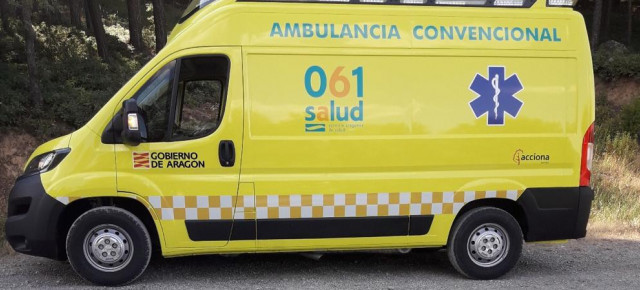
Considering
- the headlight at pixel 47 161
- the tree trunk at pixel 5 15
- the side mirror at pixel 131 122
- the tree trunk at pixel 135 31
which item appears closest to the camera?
the side mirror at pixel 131 122

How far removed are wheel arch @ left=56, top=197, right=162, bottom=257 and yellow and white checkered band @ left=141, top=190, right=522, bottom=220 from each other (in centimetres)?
24

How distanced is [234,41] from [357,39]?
110 centimetres

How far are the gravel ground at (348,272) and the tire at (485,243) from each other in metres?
0.13

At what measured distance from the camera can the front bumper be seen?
5328 millimetres

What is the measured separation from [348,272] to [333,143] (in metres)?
1.47

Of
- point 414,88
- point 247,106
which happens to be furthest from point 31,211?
point 414,88

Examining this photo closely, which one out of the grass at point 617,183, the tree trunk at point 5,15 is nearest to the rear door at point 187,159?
the grass at point 617,183

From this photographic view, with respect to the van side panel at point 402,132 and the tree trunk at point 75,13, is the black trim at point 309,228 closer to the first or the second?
the van side panel at point 402,132

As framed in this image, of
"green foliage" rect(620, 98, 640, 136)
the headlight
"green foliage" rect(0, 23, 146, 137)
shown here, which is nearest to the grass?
"green foliage" rect(620, 98, 640, 136)

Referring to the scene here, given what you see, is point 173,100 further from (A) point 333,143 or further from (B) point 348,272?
(B) point 348,272

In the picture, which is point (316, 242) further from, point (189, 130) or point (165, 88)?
point (165, 88)

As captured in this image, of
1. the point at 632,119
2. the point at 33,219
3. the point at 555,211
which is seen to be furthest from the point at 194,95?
the point at 632,119

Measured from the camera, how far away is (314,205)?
558 centimetres

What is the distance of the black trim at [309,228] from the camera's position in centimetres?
551
